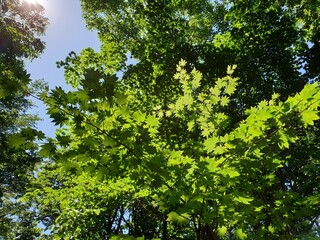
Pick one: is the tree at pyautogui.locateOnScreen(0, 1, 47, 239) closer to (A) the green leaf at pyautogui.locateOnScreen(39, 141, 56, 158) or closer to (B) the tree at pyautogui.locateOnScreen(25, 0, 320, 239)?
(B) the tree at pyautogui.locateOnScreen(25, 0, 320, 239)

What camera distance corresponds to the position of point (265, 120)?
2285 mm

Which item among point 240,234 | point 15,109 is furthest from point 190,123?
point 15,109

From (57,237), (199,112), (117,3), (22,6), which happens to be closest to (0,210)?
(22,6)

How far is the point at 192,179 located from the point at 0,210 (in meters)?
22.5

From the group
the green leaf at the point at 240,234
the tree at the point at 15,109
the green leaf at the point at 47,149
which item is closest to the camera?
the green leaf at the point at 47,149

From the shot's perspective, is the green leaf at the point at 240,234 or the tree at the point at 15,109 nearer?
the green leaf at the point at 240,234

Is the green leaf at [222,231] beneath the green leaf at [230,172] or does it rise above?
beneath

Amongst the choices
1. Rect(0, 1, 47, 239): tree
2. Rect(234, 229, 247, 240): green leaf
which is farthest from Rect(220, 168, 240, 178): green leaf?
Rect(0, 1, 47, 239): tree

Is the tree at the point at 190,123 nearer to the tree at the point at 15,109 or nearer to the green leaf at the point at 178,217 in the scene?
the green leaf at the point at 178,217

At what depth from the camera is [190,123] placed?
342 centimetres

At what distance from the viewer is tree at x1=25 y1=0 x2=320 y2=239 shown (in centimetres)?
220

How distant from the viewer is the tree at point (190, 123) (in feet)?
7.23

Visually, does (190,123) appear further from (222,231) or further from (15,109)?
(15,109)

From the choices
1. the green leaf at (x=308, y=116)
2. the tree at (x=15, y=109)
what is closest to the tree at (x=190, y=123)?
the green leaf at (x=308, y=116)
